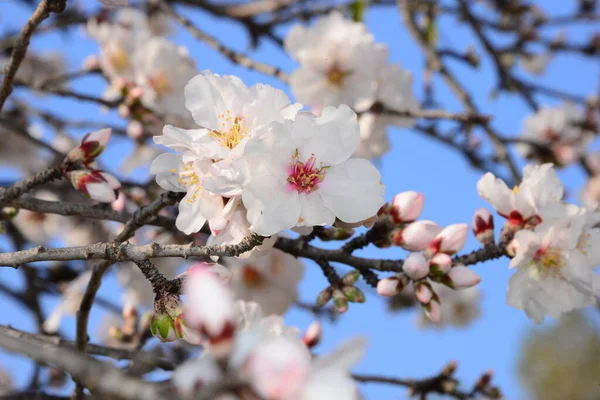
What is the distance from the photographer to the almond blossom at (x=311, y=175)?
1044 mm

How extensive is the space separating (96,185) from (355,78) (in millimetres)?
1550

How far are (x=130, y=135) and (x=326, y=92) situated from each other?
94 cm

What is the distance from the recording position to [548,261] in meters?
1.41

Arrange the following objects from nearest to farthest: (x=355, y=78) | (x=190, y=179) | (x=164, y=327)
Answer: (x=164, y=327)
(x=190, y=179)
(x=355, y=78)

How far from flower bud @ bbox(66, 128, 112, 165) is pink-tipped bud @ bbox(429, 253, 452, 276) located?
0.80 m

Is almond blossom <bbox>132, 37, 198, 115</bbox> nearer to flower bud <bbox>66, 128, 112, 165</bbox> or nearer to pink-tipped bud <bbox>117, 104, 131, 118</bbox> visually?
pink-tipped bud <bbox>117, 104, 131, 118</bbox>

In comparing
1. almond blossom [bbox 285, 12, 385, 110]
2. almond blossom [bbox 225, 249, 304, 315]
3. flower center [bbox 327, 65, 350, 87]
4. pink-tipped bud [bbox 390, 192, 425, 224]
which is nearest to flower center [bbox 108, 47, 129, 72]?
almond blossom [bbox 285, 12, 385, 110]

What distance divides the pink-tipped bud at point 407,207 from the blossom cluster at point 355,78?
1192 millimetres

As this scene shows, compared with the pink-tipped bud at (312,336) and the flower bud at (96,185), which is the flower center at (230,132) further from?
the pink-tipped bud at (312,336)

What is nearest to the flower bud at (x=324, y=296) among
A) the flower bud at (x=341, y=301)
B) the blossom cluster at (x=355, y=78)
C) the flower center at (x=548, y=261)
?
the flower bud at (x=341, y=301)

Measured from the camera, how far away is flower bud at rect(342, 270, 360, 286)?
1.33m

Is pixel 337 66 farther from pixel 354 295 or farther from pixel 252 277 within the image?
pixel 354 295

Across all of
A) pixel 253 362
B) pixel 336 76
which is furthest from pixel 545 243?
pixel 336 76

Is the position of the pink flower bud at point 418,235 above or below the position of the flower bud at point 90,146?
below
